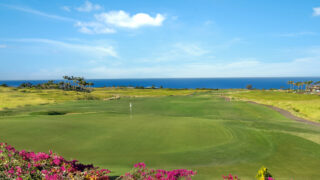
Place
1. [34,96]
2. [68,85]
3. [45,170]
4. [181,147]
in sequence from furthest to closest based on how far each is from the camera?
[68,85] < [34,96] < [181,147] < [45,170]

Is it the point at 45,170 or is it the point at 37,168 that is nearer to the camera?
the point at 45,170

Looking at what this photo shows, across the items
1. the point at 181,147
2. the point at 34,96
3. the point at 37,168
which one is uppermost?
the point at 37,168

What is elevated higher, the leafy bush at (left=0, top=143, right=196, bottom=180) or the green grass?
the leafy bush at (left=0, top=143, right=196, bottom=180)

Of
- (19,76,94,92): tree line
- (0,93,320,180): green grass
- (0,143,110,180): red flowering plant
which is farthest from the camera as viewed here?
(19,76,94,92): tree line

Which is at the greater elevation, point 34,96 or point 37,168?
point 37,168

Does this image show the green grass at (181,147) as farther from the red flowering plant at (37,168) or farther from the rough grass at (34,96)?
the rough grass at (34,96)

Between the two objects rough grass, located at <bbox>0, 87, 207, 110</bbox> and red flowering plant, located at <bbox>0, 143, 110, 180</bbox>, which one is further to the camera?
rough grass, located at <bbox>0, 87, 207, 110</bbox>

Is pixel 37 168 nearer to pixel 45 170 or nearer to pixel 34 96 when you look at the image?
pixel 45 170

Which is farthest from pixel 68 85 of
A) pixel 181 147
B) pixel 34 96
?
pixel 181 147

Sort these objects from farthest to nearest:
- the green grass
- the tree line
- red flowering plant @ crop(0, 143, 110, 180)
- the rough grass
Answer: the tree line, the rough grass, the green grass, red flowering plant @ crop(0, 143, 110, 180)

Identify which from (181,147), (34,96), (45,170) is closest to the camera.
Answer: (45,170)

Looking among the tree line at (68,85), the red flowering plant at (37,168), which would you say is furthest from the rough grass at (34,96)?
the red flowering plant at (37,168)

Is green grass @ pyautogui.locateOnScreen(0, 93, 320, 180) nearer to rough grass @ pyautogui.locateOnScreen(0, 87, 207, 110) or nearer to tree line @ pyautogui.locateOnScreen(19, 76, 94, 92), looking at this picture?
rough grass @ pyautogui.locateOnScreen(0, 87, 207, 110)

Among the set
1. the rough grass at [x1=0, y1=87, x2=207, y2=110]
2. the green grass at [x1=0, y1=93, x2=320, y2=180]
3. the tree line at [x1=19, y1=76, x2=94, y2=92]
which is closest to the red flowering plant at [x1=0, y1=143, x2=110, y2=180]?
the green grass at [x1=0, y1=93, x2=320, y2=180]
